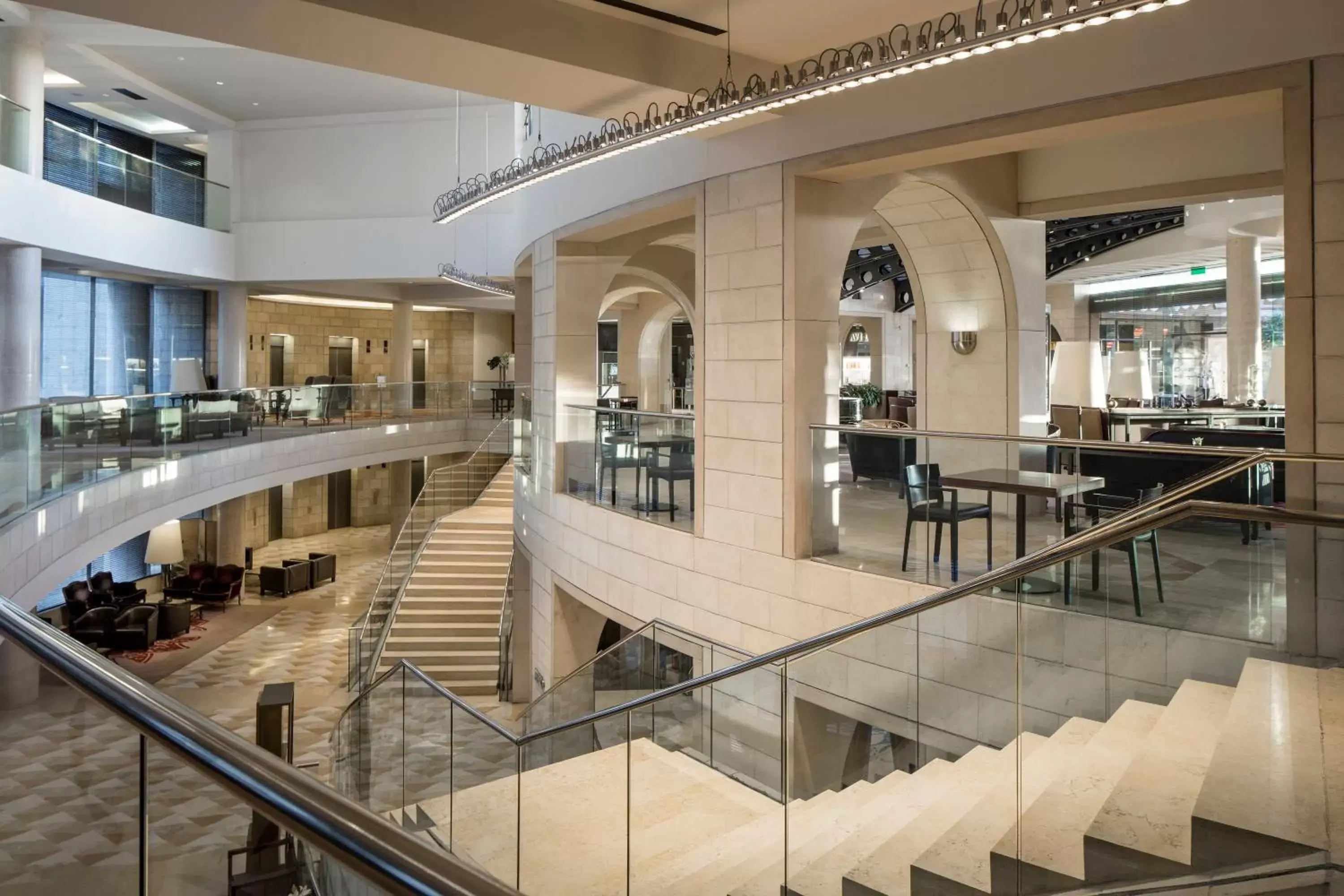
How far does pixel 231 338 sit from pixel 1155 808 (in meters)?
21.5

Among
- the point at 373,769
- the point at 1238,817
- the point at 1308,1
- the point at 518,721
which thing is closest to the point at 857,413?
the point at 518,721

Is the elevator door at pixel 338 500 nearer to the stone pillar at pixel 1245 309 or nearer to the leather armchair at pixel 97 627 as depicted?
the leather armchair at pixel 97 627

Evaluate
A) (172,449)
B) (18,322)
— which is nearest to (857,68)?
(172,449)

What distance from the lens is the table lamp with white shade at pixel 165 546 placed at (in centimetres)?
1897

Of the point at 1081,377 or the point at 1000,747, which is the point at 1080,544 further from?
the point at 1081,377

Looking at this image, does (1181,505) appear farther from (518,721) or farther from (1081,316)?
(1081,316)

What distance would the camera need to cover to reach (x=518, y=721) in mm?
11211

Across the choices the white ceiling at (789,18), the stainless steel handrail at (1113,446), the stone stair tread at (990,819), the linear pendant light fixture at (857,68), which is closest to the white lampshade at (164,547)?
the linear pendant light fixture at (857,68)

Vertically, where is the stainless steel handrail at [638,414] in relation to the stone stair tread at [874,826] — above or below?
above

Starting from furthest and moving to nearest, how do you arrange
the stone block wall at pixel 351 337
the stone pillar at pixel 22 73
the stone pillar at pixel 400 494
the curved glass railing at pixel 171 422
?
the stone pillar at pixel 400 494, the stone block wall at pixel 351 337, the stone pillar at pixel 22 73, the curved glass railing at pixel 171 422

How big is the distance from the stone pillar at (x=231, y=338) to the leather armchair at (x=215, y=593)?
418 centimetres

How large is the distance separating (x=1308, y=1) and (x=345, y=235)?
18.9 metres

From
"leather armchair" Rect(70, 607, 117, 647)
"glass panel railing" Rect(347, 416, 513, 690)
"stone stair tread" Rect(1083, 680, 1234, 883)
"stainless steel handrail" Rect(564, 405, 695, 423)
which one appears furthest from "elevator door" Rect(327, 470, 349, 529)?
"stone stair tread" Rect(1083, 680, 1234, 883)

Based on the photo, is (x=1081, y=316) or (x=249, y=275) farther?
(x=1081, y=316)
